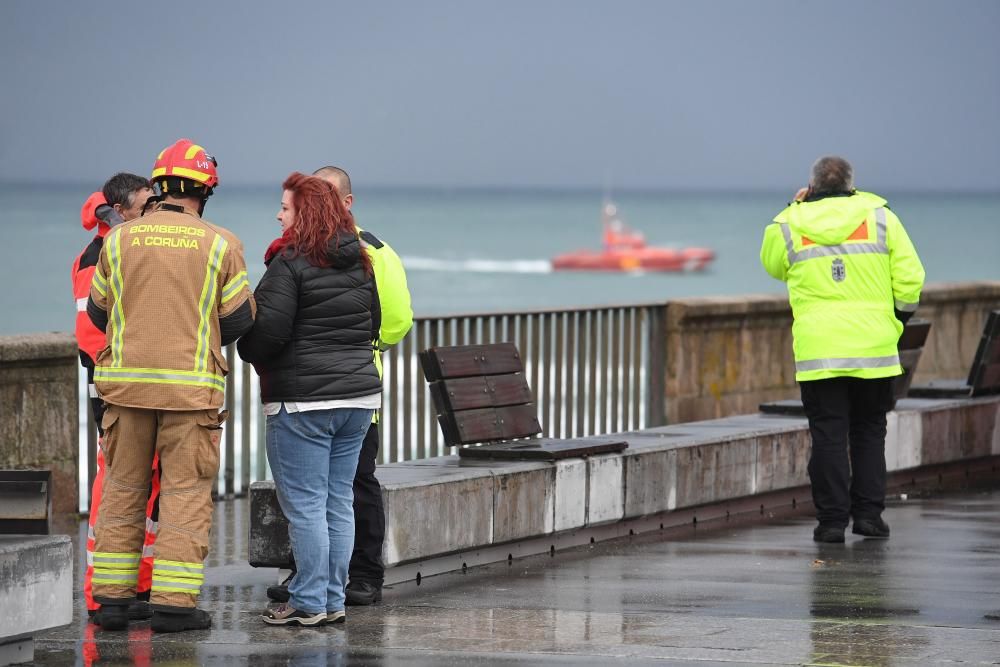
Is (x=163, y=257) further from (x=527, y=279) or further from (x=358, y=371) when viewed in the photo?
(x=527, y=279)

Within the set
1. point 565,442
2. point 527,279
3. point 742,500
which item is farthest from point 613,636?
point 527,279

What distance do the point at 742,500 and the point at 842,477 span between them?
125 cm

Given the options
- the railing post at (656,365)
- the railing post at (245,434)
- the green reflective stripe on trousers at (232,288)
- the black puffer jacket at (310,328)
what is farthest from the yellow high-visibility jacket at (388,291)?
the railing post at (656,365)

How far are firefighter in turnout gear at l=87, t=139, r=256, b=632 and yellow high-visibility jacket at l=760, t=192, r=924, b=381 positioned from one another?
12.1 feet

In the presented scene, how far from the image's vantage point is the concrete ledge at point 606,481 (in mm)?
8648

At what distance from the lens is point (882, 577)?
8.95m

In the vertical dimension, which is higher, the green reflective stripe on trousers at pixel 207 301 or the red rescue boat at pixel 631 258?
the red rescue boat at pixel 631 258

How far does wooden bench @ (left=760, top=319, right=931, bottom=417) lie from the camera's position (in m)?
11.7

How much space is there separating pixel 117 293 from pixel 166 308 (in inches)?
8.6

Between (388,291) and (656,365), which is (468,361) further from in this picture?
(656,365)

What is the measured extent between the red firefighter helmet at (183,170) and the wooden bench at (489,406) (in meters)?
2.51

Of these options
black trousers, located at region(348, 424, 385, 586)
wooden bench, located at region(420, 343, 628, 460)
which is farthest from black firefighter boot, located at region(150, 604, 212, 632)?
wooden bench, located at region(420, 343, 628, 460)

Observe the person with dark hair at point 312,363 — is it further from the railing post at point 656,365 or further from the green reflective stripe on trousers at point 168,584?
the railing post at point 656,365

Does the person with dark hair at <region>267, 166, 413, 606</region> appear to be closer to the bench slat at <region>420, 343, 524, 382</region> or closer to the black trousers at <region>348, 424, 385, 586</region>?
the black trousers at <region>348, 424, 385, 586</region>
